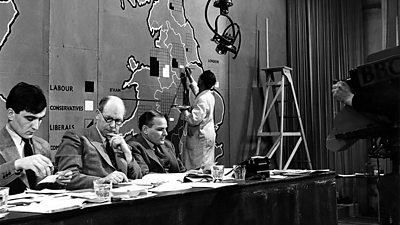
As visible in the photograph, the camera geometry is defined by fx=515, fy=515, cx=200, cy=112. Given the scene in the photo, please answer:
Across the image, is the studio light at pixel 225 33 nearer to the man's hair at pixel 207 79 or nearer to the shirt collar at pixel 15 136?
the man's hair at pixel 207 79

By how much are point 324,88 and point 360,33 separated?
1029 mm

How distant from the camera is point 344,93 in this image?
78cm

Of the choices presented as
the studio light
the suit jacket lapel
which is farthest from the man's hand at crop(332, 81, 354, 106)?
the studio light

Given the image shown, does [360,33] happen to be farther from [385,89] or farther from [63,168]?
[385,89]

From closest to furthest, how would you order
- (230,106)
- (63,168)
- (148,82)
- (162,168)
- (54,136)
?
(63,168)
(162,168)
(54,136)
(148,82)
(230,106)

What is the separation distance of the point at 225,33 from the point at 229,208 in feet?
12.5

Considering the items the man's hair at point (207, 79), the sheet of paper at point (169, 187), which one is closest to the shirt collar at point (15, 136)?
the sheet of paper at point (169, 187)

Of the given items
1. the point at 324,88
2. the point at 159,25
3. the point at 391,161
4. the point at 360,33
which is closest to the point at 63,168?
the point at 159,25

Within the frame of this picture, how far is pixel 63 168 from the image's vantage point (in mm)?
3365

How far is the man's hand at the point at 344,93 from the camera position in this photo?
0.77 meters

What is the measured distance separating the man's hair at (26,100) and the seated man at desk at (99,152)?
0.29 metres

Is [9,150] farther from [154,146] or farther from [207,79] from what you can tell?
[207,79]

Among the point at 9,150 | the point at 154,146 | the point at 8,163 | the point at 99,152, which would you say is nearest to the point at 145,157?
the point at 154,146

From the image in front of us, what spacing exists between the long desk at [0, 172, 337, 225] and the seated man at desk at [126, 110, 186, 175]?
50.0 inches
